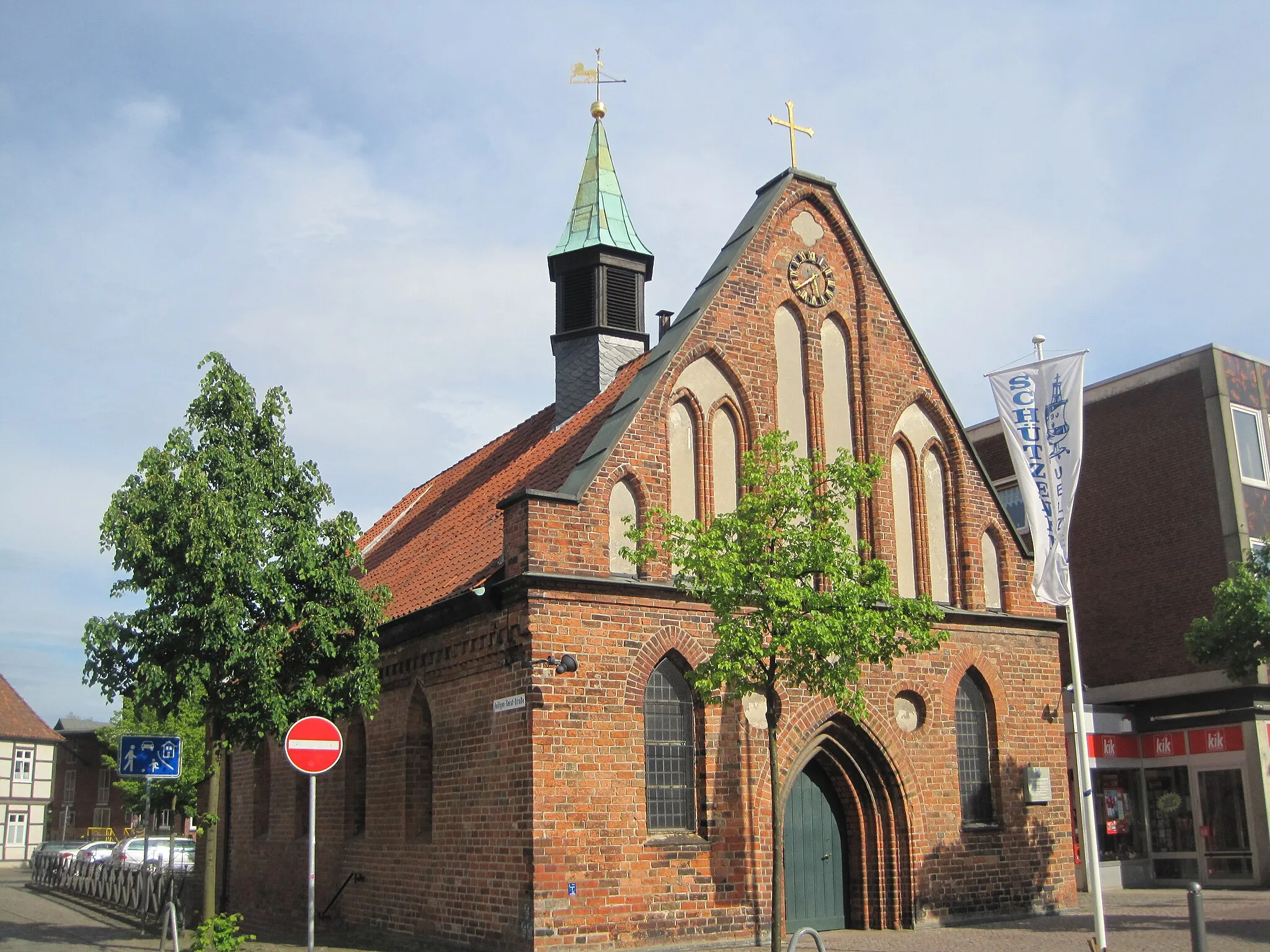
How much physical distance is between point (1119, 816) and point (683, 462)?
14.6 meters

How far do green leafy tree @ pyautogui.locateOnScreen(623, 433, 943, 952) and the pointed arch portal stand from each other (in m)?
3.47

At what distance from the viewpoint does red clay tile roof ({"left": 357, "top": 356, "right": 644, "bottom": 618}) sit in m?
18.0

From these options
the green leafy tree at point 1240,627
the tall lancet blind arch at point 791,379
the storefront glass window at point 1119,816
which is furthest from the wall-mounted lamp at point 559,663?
the storefront glass window at point 1119,816

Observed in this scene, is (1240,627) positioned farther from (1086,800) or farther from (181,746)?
(181,746)

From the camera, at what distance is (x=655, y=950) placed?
14492mm

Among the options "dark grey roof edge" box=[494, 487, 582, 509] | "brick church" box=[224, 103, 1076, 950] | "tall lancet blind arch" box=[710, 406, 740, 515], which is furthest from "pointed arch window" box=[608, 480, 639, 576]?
"tall lancet blind arch" box=[710, 406, 740, 515]

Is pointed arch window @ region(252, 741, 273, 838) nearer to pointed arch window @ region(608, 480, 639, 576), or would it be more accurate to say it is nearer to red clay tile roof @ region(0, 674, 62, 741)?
pointed arch window @ region(608, 480, 639, 576)

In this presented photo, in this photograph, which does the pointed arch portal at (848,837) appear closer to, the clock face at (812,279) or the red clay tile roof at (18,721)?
the clock face at (812,279)

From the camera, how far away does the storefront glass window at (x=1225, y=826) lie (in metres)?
24.4

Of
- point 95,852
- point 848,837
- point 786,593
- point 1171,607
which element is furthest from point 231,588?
point 95,852

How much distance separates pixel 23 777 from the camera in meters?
68.6

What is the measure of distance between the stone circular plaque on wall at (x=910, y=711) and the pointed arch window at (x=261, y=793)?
12758 mm

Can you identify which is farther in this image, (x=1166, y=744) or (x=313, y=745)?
(x=1166, y=744)

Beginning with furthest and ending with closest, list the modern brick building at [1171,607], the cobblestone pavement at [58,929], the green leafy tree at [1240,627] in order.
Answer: the modern brick building at [1171,607]
the green leafy tree at [1240,627]
the cobblestone pavement at [58,929]
